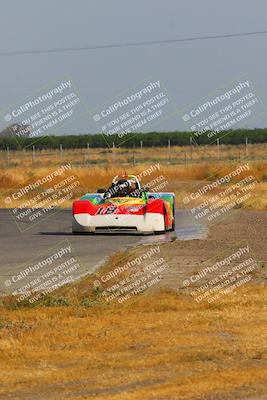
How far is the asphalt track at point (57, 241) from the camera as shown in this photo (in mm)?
20002

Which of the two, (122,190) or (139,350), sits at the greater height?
(122,190)

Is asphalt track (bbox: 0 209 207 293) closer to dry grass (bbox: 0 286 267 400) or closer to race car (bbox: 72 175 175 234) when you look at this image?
race car (bbox: 72 175 175 234)

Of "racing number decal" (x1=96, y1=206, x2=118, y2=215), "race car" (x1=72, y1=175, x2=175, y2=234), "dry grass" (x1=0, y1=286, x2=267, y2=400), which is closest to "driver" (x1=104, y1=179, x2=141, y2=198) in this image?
"race car" (x1=72, y1=175, x2=175, y2=234)

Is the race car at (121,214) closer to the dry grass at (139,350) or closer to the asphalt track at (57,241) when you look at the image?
the asphalt track at (57,241)

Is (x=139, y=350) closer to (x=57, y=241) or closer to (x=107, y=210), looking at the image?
(x=57, y=241)

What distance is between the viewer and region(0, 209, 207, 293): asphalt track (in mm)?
20002

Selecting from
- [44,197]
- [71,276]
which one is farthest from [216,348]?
[44,197]

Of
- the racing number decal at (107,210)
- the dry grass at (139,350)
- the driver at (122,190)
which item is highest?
the driver at (122,190)

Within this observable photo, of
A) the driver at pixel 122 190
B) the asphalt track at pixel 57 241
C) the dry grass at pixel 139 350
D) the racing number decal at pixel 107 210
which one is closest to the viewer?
the dry grass at pixel 139 350

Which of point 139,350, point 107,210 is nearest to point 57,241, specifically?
point 107,210

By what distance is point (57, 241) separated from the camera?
82.5 feet

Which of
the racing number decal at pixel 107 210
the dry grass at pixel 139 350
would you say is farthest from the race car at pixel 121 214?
the dry grass at pixel 139 350

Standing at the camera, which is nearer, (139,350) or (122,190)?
(139,350)

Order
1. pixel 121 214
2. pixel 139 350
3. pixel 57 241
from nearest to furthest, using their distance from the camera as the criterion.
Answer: pixel 139 350 → pixel 57 241 → pixel 121 214
